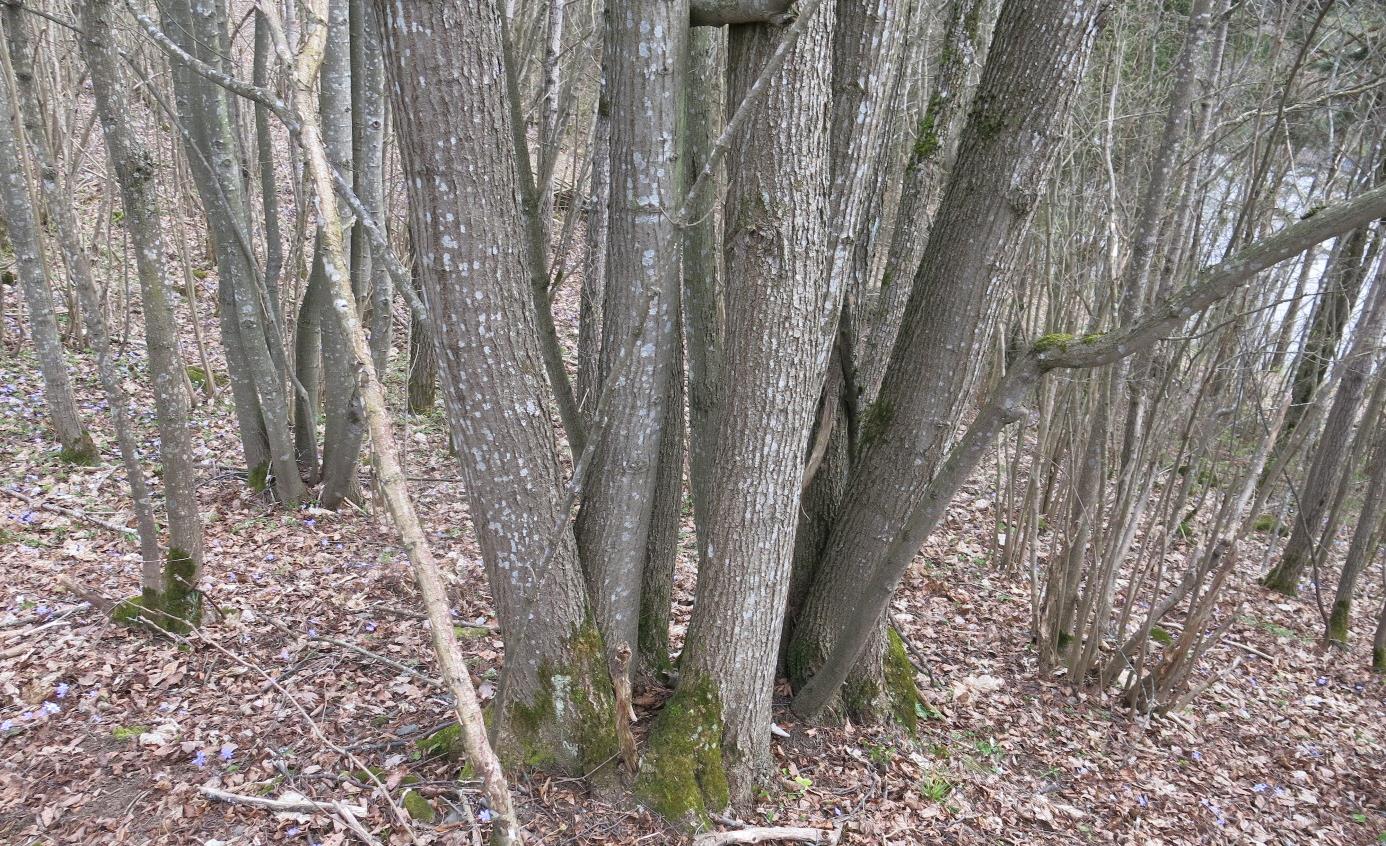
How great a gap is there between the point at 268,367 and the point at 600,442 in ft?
10.6

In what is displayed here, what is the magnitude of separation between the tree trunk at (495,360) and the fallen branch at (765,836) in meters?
0.47

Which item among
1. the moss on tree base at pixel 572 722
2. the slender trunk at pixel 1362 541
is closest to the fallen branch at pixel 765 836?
the moss on tree base at pixel 572 722

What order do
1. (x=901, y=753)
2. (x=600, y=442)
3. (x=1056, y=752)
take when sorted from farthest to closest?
(x=1056, y=752) → (x=901, y=753) → (x=600, y=442)

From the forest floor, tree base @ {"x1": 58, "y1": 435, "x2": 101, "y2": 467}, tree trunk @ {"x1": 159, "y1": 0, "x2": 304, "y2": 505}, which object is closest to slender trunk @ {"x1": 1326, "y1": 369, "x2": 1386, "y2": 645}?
the forest floor

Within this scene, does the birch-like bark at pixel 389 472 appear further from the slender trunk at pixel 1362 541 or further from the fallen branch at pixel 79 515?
the slender trunk at pixel 1362 541

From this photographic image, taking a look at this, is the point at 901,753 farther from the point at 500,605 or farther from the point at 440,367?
the point at 440,367

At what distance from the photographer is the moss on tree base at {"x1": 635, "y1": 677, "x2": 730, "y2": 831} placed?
279cm

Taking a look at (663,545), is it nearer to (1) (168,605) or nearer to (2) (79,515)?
(1) (168,605)

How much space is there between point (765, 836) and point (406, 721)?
59.1 inches

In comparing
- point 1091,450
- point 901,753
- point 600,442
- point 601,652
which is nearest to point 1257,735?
point 1091,450

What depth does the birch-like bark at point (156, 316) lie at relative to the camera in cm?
300

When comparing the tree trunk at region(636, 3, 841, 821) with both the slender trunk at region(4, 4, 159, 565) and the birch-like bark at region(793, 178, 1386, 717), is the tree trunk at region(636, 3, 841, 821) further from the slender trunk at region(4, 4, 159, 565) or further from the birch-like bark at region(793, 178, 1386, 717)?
the slender trunk at region(4, 4, 159, 565)

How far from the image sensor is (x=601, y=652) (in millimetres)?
2820

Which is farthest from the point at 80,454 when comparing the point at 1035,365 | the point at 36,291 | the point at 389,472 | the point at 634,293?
the point at 1035,365
